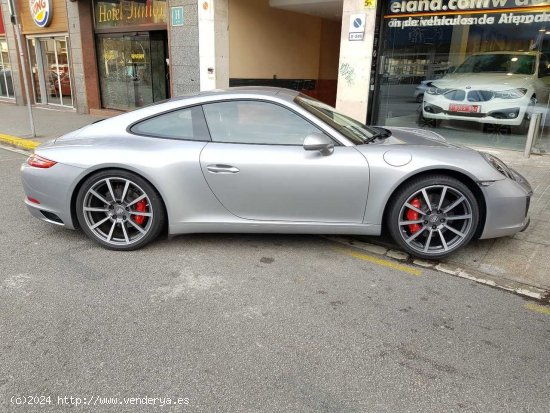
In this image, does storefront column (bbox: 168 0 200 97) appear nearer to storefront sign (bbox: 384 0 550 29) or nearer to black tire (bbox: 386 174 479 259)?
storefront sign (bbox: 384 0 550 29)

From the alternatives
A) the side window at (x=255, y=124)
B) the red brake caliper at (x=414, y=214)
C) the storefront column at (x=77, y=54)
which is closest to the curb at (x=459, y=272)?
the red brake caliper at (x=414, y=214)

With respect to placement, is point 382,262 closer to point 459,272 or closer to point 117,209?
point 459,272

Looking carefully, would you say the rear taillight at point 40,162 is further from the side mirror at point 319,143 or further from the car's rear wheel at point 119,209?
the side mirror at point 319,143

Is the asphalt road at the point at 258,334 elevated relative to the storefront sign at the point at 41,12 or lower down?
lower down

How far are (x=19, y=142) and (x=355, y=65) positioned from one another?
23.4 feet

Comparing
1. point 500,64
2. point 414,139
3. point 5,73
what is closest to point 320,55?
point 500,64

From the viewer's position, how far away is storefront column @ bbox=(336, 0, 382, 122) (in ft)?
28.0

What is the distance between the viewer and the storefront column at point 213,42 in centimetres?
1025

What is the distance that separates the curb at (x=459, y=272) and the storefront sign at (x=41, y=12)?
14367 millimetres

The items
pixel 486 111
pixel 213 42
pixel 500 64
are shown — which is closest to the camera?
pixel 500 64

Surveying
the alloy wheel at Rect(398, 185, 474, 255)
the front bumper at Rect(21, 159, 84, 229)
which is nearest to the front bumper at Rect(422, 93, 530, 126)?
the alloy wheel at Rect(398, 185, 474, 255)

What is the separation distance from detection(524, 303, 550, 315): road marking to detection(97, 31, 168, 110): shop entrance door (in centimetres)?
1160

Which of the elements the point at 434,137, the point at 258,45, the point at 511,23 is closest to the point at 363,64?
the point at 511,23

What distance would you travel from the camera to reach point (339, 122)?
413 cm
